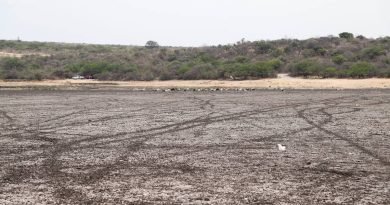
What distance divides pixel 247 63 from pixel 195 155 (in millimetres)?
43955

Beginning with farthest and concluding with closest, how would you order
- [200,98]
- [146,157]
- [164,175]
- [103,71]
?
[103,71]
[200,98]
[146,157]
[164,175]

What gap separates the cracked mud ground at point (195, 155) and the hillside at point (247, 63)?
25.4 m

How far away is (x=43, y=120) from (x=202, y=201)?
1296 cm

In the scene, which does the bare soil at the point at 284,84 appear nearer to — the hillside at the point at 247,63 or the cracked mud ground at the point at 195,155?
the hillside at the point at 247,63

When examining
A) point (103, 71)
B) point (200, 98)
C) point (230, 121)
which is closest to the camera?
point (230, 121)

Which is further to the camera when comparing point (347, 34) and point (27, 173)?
point (347, 34)

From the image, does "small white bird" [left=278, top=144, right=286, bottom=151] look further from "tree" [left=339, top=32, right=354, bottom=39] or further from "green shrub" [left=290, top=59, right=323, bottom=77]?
"tree" [left=339, top=32, right=354, bottom=39]

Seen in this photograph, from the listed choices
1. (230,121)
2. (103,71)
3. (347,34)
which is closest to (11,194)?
(230,121)

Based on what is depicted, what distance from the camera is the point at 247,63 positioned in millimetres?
56875

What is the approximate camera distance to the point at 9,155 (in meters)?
13.5

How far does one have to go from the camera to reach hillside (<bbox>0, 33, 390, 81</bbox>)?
50250 mm

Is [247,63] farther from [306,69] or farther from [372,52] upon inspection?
[372,52]

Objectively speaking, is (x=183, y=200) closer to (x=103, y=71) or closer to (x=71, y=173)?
(x=71, y=173)

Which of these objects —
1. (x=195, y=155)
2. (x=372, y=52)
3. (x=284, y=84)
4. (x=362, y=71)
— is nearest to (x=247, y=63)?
(x=372, y=52)
